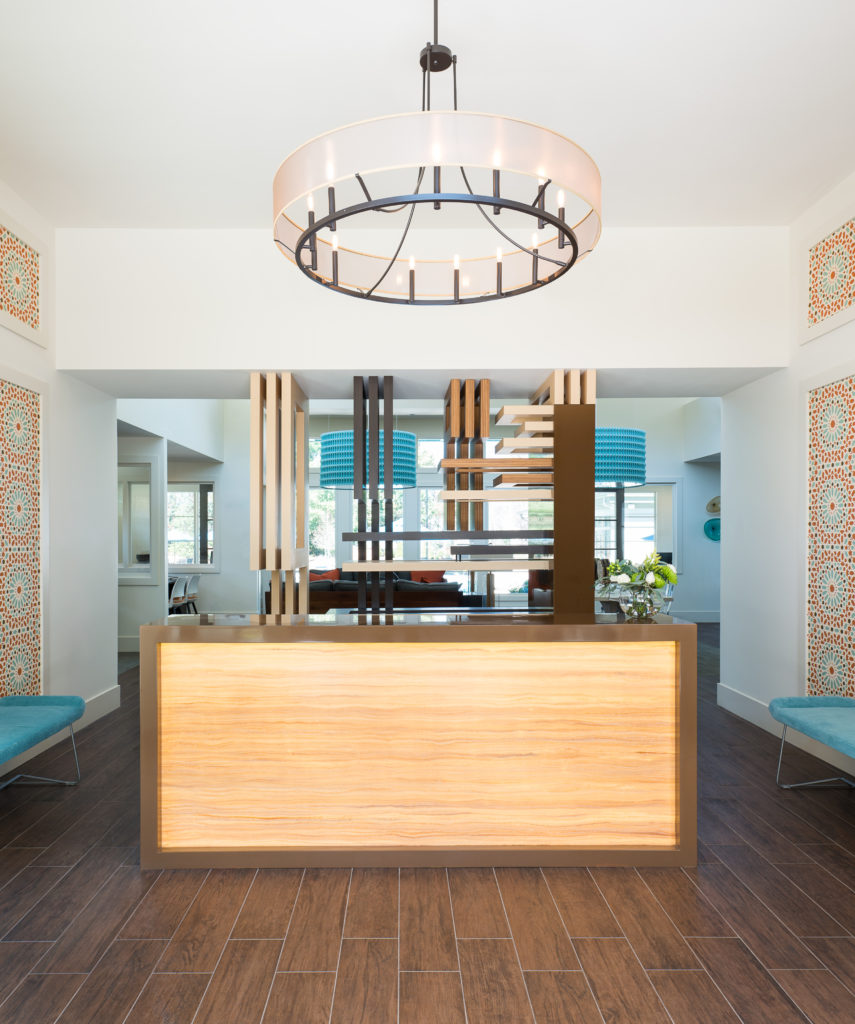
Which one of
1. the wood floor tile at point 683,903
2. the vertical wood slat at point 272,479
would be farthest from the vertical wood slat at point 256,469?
the wood floor tile at point 683,903

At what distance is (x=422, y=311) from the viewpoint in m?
4.73

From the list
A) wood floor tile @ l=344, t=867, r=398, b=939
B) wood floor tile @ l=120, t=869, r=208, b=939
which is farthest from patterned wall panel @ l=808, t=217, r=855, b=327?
wood floor tile @ l=120, t=869, r=208, b=939

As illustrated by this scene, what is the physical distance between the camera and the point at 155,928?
7.82ft

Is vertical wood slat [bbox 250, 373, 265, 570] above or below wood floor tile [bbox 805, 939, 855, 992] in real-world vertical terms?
above

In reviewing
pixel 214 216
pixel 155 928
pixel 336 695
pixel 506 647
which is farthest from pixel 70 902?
pixel 214 216

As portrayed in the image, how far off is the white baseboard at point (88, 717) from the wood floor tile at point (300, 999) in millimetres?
2722

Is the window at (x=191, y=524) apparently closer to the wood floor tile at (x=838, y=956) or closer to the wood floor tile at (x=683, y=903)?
the wood floor tile at (x=683, y=903)

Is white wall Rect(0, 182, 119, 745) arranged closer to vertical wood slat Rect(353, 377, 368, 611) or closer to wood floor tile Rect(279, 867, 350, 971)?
vertical wood slat Rect(353, 377, 368, 611)

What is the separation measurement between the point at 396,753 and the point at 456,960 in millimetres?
792

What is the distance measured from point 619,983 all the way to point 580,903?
1.46 feet

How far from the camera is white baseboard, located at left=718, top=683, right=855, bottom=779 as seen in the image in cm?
405

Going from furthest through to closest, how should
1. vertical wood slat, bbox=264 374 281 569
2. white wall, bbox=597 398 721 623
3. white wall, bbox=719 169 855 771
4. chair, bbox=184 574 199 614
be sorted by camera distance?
white wall, bbox=597 398 721 623, chair, bbox=184 574 199 614, vertical wood slat, bbox=264 374 281 569, white wall, bbox=719 169 855 771

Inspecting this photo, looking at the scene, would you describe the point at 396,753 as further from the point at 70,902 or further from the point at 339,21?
the point at 339,21

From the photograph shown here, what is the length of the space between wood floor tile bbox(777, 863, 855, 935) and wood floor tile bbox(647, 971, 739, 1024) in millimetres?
659
